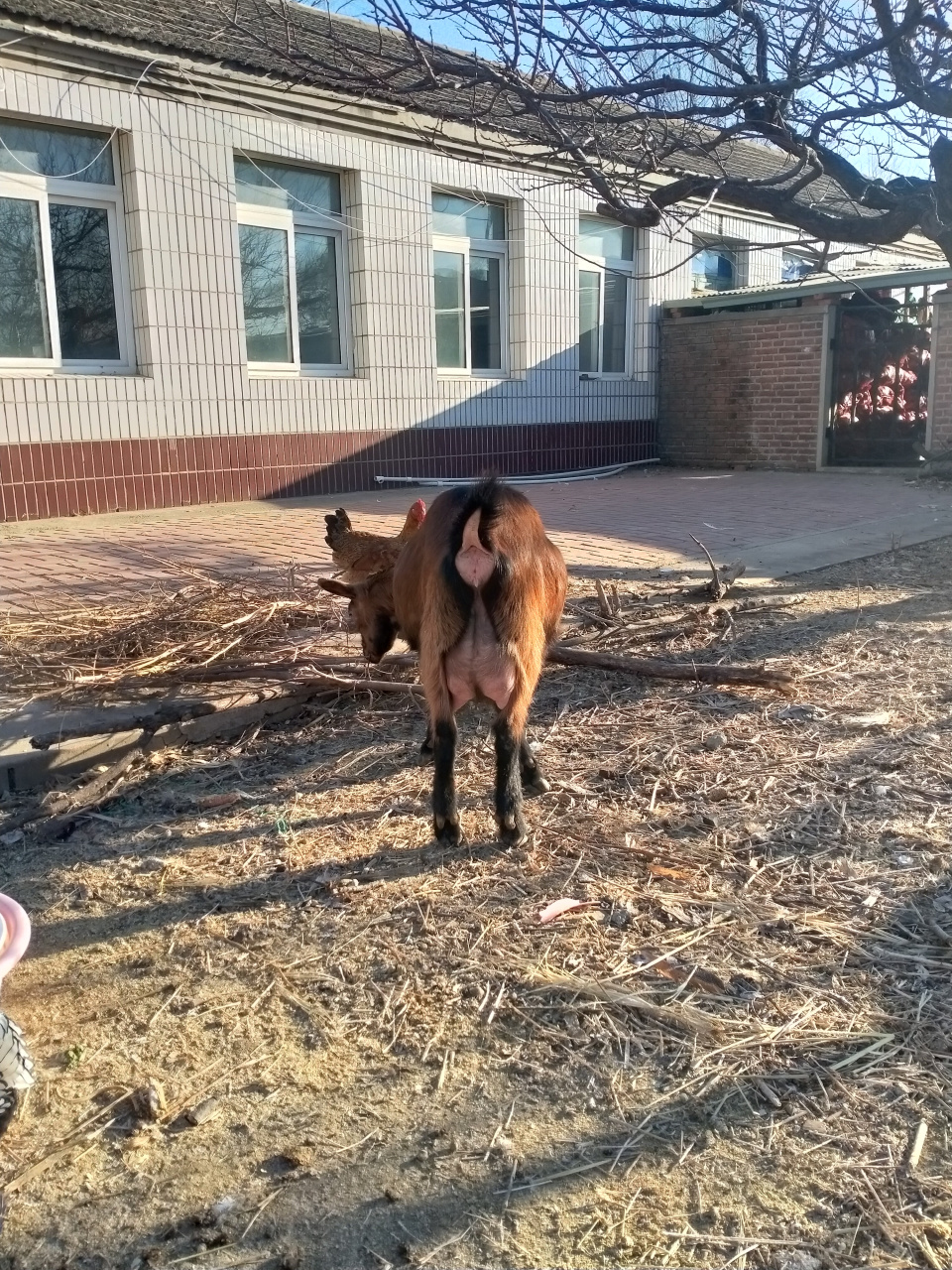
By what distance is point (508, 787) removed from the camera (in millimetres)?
3137

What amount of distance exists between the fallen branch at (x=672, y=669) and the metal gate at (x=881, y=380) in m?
10.9

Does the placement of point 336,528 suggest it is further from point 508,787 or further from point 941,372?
point 941,372

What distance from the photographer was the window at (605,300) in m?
15.0

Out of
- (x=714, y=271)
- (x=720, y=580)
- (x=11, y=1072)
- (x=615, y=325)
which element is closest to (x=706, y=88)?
(x=720, y=580)

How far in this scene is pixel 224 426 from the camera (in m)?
10.9

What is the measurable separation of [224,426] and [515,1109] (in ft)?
32.4

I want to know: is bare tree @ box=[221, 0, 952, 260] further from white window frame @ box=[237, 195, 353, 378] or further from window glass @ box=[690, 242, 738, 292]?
window glass @ box=[690, 242, 738, 292]

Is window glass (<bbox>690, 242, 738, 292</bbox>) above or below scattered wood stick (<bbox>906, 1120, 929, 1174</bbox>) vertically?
above

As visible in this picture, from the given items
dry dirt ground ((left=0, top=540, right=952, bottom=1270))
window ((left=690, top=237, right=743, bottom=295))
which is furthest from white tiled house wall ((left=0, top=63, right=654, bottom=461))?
dry dirt ground ((left=0, top=540, right=952, bottom=1270))

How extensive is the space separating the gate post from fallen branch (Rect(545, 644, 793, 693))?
10.5 m

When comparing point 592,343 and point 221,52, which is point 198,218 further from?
point 592,343

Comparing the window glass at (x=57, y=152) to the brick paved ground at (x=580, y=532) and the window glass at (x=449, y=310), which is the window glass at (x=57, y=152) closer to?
the brick paved ground at (x=580, y=532)

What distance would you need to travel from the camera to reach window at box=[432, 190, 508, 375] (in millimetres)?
13078

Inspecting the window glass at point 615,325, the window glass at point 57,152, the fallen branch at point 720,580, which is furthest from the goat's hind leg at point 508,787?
the window glass at point 615,325
